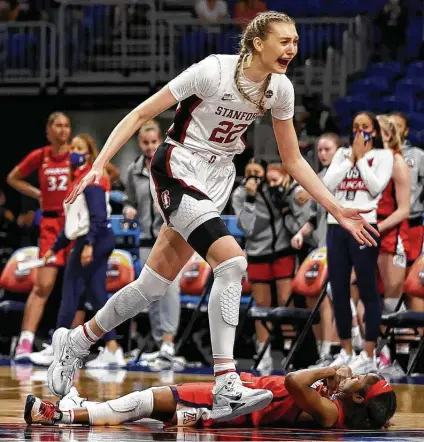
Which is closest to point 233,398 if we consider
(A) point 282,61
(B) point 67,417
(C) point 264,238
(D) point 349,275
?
(B) point 67,417

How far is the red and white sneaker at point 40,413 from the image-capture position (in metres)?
5.97

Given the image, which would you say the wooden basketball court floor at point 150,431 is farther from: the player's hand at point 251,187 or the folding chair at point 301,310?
the player's hand at point 251,187

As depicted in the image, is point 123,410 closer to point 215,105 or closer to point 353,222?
point 353,222

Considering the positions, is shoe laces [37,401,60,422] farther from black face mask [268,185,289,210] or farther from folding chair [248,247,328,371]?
black face mask [268,185,289,210]

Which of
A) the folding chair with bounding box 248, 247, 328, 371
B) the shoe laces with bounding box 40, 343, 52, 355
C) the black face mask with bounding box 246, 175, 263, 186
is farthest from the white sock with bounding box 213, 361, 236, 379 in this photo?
the black face mask with bounding box 246, 175, 263, 186

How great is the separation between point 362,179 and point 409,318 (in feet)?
3.75

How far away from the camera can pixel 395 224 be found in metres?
9.92

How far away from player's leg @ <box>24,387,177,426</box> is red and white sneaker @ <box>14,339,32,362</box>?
525 centimetres

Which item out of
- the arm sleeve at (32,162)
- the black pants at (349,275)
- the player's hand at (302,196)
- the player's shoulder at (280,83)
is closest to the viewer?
the player's shoulder at (280,83)

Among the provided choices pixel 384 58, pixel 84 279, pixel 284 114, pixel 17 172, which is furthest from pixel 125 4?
pixel 284 114

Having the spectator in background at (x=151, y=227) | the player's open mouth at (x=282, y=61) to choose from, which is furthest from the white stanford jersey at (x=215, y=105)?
the spectator in background at (x=151, y=227)

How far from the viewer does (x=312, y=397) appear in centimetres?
591

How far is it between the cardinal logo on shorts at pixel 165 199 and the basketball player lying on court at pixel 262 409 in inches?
33.7

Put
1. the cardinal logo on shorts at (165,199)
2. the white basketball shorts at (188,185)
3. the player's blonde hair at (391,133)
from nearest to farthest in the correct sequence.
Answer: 1. the white basketball shorts at (188,185)
2. the cardinal logo on shorts at (165,199)
3. the player's blonde hair at (391,133)
